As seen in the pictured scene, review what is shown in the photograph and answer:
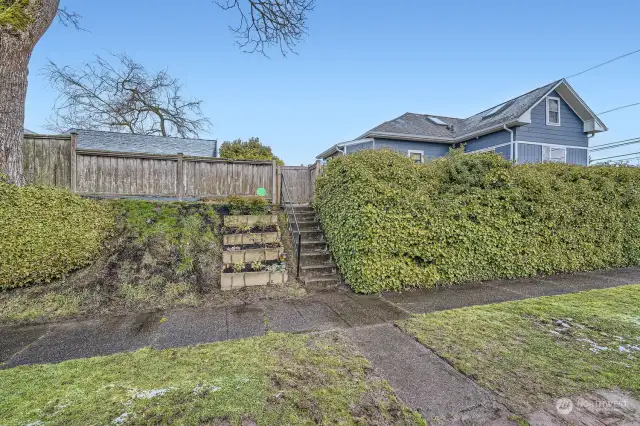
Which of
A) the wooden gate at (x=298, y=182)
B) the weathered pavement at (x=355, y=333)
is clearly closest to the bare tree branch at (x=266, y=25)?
the wooden gate at (x=298, y=182)

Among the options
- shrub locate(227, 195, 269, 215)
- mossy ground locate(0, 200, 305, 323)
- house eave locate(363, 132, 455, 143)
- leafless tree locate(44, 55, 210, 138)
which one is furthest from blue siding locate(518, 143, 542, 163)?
leafless tree locate(44, 55, 210, 138)

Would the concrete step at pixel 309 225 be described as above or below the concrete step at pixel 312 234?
above

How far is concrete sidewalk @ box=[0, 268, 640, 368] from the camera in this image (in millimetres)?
3078

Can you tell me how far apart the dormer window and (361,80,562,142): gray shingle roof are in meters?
0.72

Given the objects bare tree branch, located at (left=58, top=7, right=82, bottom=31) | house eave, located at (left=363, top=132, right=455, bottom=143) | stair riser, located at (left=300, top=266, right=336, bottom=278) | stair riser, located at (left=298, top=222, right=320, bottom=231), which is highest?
bare tree branch, located at (left=58, top=7, right=82, bottom=31)

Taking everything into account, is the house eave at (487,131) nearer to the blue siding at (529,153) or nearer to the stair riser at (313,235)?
the blue siding at (529,153)

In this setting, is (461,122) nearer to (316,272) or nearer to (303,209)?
(303,209)

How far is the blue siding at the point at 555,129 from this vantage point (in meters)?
13.3

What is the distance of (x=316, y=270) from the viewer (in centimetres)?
572

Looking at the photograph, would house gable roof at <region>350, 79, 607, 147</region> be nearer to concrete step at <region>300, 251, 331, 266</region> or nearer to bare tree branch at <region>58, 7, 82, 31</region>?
concrete step at <region>300, 251, 331, 266</region>

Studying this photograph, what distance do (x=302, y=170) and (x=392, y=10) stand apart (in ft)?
20.7

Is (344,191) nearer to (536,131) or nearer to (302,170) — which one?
(302,170)

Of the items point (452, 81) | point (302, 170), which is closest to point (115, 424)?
point (302, 170)

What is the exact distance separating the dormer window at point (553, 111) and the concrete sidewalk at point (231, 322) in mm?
Result: 12147
